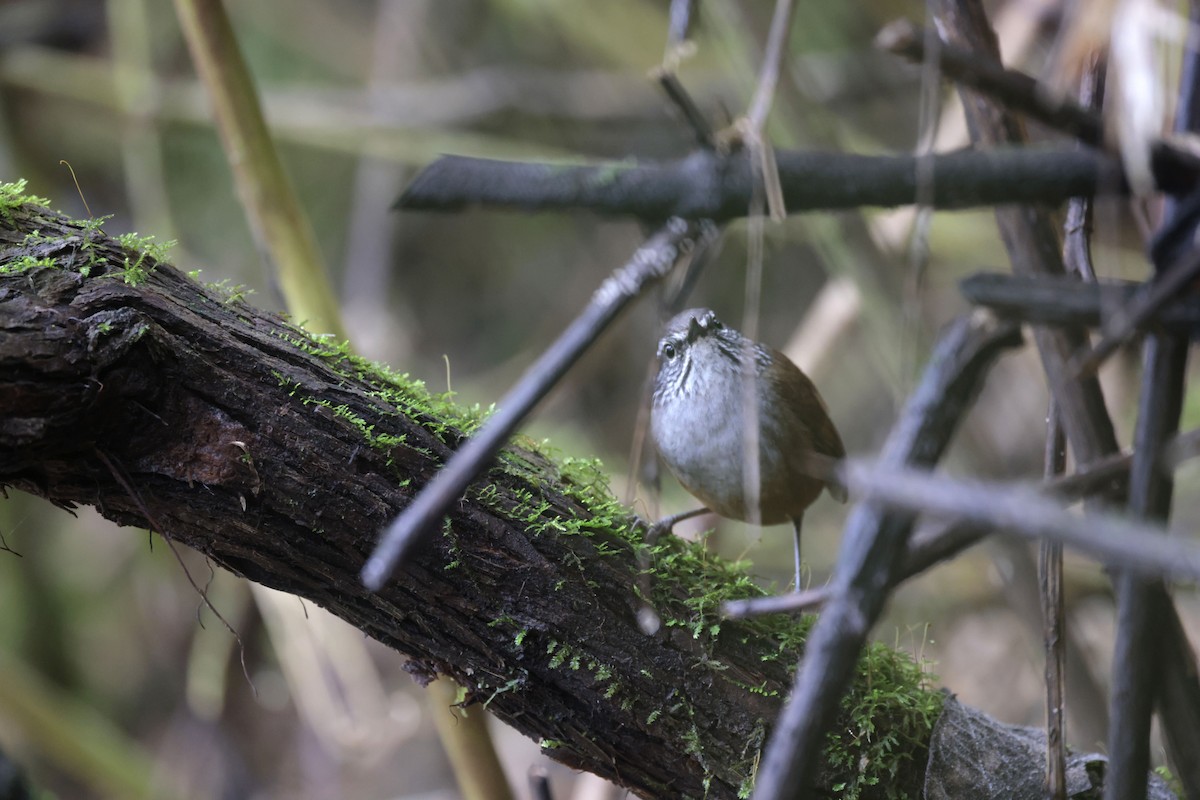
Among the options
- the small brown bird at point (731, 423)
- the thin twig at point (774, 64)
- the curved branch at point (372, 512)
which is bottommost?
the curved branch at point (372, 512)

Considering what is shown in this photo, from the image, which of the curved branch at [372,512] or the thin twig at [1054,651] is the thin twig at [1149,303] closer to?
the thin twig at [1054,651]

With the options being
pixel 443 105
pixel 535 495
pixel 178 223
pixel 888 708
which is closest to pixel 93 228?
pixel 535 495

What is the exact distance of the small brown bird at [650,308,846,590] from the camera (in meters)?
2.45

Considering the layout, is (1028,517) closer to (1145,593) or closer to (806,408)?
(1145,593)

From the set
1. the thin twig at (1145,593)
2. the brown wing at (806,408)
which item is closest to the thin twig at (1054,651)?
the thin twig at (1145,593)

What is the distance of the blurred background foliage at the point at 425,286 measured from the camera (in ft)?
12.9

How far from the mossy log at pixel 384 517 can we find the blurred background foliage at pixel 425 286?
162cm

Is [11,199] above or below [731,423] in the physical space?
below

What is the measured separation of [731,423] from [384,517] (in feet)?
3.63

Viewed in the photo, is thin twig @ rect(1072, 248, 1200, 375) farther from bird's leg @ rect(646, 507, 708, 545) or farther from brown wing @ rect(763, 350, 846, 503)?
brown wing @ rect(763, 350, 846, 503)

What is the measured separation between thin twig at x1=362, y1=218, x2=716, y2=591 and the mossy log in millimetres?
548

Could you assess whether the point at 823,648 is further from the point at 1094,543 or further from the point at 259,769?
the point at 259,769

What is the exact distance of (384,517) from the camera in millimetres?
1616

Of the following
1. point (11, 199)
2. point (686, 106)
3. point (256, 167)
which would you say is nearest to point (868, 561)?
point (686, 106)
